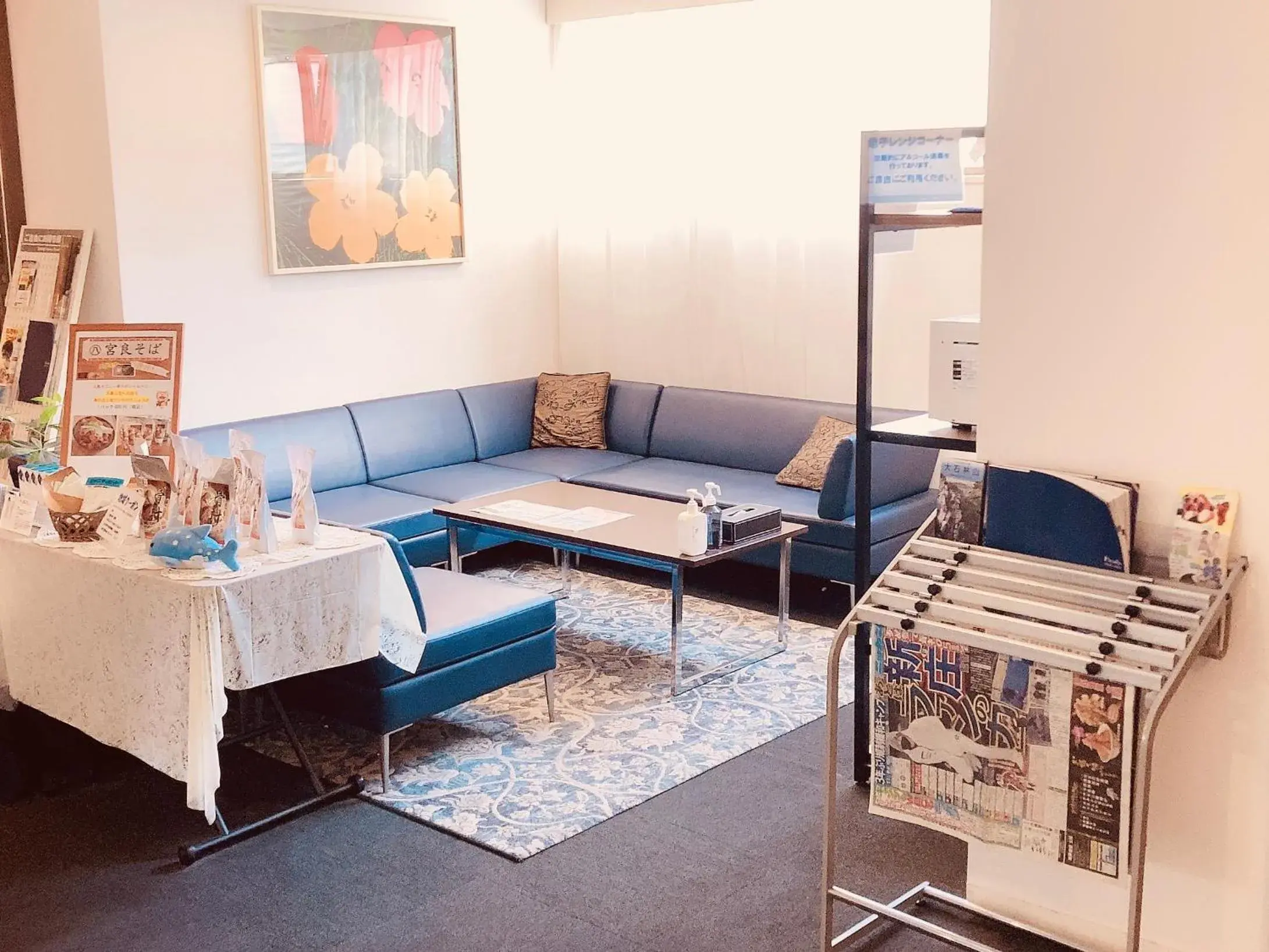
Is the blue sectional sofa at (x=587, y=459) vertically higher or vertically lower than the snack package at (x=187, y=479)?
lower

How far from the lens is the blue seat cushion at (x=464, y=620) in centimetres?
372

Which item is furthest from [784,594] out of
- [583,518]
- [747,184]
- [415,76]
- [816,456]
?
[415,76]

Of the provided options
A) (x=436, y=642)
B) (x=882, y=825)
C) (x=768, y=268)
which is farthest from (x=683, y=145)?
(x=882, y=825)

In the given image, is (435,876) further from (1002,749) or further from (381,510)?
(381,510)

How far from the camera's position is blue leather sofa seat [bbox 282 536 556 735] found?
3.70m

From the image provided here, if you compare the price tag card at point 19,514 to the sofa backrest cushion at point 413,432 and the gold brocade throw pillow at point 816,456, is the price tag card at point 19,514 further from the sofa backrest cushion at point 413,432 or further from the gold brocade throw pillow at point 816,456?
the gold brocade throw pillow at point 816,456

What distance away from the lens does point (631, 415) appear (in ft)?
21.7

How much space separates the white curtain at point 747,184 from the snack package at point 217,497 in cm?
327

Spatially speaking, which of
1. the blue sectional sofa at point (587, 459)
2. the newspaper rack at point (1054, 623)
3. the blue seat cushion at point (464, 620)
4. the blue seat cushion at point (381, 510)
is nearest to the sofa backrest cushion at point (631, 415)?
the blue sectional sofa at point (587, 459)

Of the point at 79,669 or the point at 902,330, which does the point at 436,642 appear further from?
the point at 902,330

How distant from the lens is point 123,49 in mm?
5180

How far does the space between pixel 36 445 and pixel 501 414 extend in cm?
295

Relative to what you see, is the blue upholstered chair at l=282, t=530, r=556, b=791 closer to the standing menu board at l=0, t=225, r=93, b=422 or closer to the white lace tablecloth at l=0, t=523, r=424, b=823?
the white lace tablecloth at l=0, t=523, r=424, b=823

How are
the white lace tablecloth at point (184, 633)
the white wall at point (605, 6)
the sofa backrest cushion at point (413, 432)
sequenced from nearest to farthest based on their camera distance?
the white lace tablecloth at point (184, 633)
the sofa backrest cushion at point (413, 432)
the white wall at point (605, 6)
